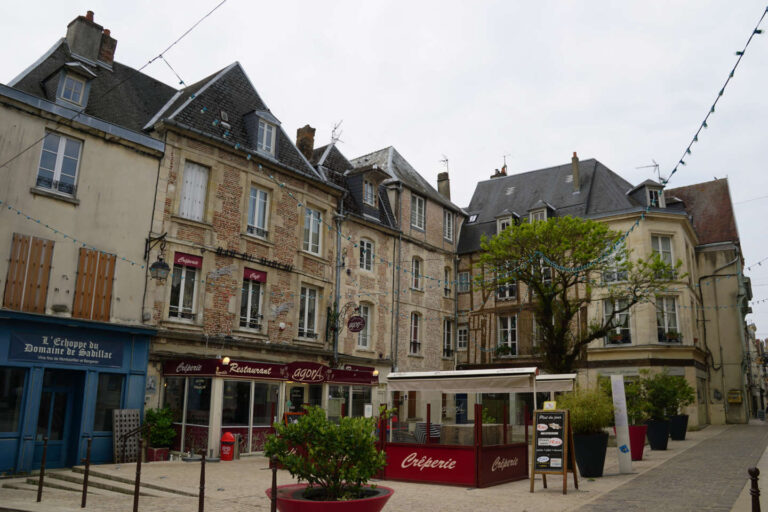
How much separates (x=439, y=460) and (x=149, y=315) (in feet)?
25.5

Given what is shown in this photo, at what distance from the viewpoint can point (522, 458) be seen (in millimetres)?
11867

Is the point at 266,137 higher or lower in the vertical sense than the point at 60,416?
higher

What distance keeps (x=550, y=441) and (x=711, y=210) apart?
26317 millimetres

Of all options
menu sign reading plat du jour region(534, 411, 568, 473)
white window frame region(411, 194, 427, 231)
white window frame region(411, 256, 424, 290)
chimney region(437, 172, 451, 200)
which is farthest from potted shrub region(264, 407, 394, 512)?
chimney region(437, 172, 451, 200)

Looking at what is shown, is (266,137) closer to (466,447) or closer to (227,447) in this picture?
(227,447)

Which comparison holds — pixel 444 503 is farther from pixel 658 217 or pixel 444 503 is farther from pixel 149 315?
pixel 658 217

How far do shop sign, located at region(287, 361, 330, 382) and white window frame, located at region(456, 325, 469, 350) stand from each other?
38.4 ft

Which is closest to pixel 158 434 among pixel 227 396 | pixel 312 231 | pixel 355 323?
pixel 227 396

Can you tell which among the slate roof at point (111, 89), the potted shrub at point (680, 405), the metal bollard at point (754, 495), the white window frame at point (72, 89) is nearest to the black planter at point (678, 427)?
the potted shrub at point (680, 405)

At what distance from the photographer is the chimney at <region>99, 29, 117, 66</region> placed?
16.3m

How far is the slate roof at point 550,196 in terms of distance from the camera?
86.1 feet

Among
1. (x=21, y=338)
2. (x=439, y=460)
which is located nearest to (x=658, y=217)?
(x=439, y=460)

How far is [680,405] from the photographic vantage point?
1706cm

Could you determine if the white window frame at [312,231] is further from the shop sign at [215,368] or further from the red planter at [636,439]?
the red planter at [636,439]
